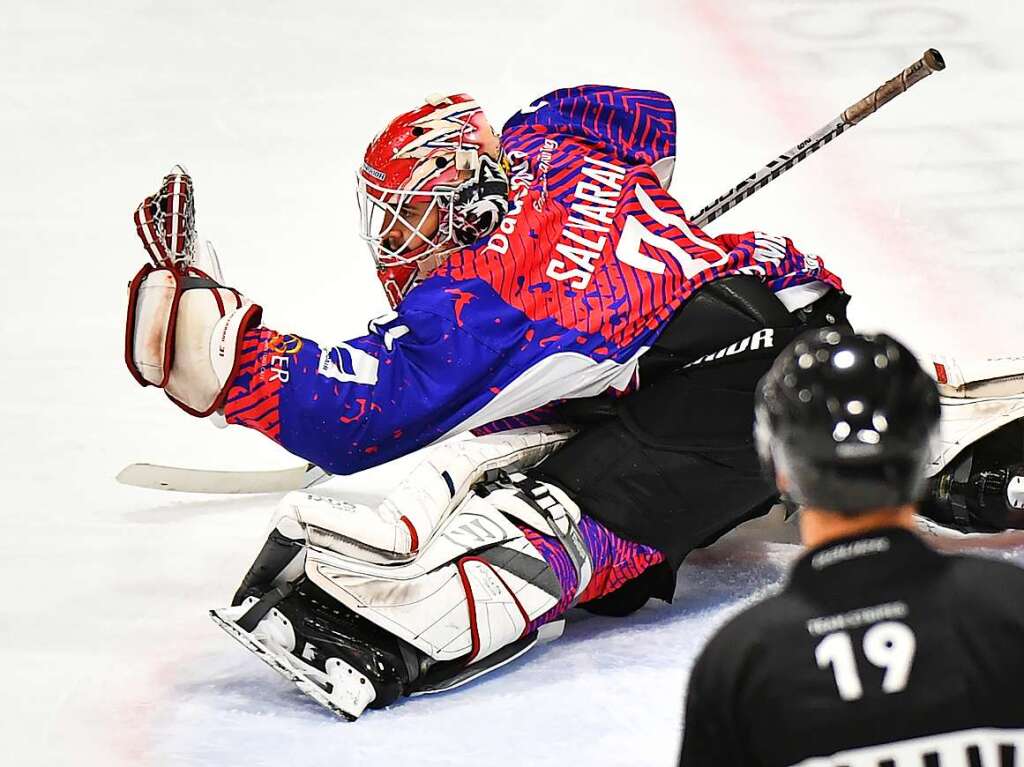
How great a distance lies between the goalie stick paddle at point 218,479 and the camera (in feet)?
11.1

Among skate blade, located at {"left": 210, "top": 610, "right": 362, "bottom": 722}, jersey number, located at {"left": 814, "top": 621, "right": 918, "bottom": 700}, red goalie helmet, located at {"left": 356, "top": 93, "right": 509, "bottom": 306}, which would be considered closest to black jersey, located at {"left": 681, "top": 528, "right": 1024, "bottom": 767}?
jersey number, located at {"left": 814, "top": 621, "right": 918, "bottom": 700}

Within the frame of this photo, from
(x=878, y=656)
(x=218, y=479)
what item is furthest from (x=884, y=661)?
(x=218, y=479)

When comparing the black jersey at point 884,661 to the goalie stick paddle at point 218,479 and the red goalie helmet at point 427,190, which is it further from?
the goalie stick paddle at point 218,479

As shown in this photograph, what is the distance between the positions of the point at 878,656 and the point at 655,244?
1.73 meters

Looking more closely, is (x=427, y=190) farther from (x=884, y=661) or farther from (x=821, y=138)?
(x=884, y=661)

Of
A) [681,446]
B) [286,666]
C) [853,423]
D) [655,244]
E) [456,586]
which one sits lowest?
[286,666]

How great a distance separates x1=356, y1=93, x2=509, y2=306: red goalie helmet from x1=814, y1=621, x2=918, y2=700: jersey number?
65.4 inches

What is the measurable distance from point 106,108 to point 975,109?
2.52 meters

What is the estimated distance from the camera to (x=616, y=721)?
7.84ft

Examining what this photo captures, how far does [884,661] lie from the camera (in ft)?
3.98

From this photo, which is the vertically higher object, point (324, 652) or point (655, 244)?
point (655, 244)

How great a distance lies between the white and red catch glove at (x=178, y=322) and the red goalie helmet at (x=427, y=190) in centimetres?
34

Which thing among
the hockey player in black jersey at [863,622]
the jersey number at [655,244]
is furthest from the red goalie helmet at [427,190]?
the hockey player in black jersey at [863,622]

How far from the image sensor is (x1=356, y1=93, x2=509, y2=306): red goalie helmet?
2770 mm
